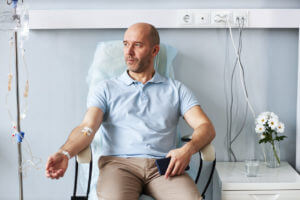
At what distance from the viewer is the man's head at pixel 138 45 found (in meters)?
2.20

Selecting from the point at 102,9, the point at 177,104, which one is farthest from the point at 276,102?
the point at 102,9

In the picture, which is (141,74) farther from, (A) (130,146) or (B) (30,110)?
(B) (30,110)

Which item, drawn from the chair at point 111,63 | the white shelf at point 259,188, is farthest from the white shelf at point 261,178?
the chair at point 111,63

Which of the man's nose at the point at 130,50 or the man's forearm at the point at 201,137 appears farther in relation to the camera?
the man's nose at the point at 130,50

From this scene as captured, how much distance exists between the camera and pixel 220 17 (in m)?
2.57

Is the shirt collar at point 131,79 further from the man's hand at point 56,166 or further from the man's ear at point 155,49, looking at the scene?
the man's hand at point 56,166

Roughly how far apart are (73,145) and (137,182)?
0.37 m

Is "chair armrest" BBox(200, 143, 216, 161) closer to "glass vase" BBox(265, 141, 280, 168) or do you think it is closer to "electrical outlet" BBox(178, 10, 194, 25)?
"glass vase" BBox(265, 141, 280, 168)

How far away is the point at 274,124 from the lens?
248 cm

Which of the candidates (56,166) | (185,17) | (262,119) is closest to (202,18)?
(185,17)

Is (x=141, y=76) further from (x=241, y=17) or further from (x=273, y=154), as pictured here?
(x=273, y=154)

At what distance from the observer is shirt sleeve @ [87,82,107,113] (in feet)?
7.21

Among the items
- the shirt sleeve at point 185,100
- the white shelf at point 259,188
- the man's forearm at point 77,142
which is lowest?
the white shelf at point 259,188

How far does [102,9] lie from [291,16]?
117 centimetres
